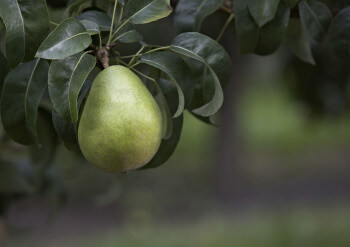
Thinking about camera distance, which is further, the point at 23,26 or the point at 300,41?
the point at 300,41

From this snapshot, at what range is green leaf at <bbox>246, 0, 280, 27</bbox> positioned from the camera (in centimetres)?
94

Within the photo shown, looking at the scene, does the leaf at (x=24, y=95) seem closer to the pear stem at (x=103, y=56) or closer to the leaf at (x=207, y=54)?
the pear stem at (x=103, y=56)

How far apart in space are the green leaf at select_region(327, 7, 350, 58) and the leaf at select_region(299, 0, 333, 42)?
21 mm

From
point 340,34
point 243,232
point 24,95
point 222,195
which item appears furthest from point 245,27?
point 222,195

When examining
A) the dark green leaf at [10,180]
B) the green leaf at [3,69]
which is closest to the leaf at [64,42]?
the green leaf at [3,69]

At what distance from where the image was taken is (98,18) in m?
0.90

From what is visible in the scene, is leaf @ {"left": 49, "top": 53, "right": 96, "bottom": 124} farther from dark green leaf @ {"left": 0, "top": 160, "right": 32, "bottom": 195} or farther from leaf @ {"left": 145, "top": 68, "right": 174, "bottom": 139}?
dark green leaf @ {"left": 0, "top": 160, "right": 32, "bottom": 195}

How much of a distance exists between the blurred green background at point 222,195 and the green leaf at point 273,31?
3.09 ft

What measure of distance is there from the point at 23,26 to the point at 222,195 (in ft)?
15.5

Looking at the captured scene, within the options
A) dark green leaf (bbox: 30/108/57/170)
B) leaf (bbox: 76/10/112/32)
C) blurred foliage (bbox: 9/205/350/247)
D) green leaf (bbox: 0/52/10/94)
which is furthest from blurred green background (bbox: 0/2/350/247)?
leaf (bbox: 76/10/112/32)

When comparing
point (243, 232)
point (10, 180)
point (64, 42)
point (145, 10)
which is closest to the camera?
point (64, 42)

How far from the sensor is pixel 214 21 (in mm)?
1403

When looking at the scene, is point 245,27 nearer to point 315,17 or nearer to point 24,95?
point 315,17

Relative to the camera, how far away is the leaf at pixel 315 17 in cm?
101
